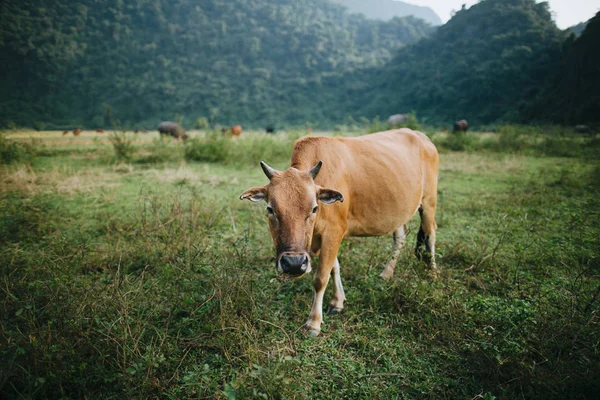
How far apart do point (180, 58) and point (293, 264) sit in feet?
266

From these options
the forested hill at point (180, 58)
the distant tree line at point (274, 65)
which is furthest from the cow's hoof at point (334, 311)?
the forested hill at point (180, 58)

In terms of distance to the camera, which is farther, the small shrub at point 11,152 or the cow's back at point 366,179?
the small shrub at point 11,152

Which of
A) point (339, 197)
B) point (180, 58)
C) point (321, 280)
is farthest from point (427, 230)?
point (180, 58)

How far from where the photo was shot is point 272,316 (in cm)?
366

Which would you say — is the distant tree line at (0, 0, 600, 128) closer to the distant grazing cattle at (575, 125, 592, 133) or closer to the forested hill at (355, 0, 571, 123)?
the forested hill at (355, 0, 571, 123)

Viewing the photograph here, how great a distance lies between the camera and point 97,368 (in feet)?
8.79

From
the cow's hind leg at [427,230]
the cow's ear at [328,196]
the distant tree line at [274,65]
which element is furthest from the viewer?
the distant tree line at [274,65]

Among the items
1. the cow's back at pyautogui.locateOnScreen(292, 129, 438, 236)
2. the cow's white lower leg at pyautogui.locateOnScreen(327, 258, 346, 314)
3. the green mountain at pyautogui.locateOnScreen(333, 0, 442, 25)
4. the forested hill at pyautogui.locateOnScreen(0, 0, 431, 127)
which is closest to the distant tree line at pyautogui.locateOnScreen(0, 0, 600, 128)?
the forested hill at pyautogui.locateOnScreen(0, 0, 431, 127)

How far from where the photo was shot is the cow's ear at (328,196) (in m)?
3.40

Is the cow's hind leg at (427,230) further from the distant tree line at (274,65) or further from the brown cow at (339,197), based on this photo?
the distant tree line at (274,65)

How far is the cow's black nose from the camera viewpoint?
303 cm

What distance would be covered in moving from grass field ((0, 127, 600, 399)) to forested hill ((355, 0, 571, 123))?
36658mm

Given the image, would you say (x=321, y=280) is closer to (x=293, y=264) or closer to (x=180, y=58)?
(x=293, y=264)

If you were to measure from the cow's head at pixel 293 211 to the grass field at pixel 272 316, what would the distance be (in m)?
0.61
